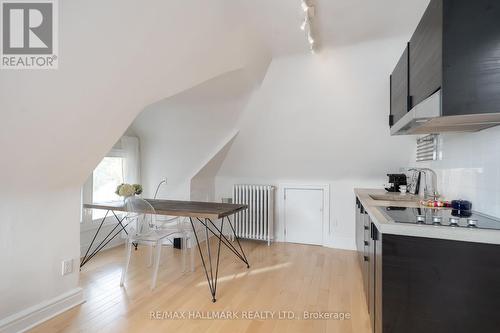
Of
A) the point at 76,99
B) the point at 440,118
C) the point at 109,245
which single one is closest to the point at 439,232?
the point at 440,118

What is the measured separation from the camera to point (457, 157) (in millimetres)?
2004

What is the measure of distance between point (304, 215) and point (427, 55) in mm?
2899

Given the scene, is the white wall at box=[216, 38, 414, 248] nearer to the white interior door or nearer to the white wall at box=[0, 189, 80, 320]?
the white interior door

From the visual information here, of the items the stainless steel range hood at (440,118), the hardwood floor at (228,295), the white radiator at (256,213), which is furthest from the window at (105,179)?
the stainless steel range hood at (440,118)

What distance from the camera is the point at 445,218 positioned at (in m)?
1.48

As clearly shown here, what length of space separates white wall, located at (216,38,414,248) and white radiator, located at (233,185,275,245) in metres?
0.28

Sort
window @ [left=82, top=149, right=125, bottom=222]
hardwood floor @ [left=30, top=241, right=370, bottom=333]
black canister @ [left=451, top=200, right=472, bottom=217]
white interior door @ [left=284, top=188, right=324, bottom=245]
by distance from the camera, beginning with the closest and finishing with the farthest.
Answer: black canister @ [left=451, top=200, right=472, bottom=217] < hardwood floor @ [left=30, top=241, right=370, bottom=333] < window @ [left=82, top=149, right=125, bottom=222] < white interior door @ [left=284, top=188, right=324, bottom=245]

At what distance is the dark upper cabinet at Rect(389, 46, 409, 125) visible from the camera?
2.01 metres

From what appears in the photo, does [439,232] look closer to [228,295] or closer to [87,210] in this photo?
[228,295]

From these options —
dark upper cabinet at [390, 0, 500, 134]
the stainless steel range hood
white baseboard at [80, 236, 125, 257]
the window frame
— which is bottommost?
white baseboard at [80, 236, 125, 257]

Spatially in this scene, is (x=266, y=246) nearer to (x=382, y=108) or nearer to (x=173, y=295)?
(x=173, y=295)

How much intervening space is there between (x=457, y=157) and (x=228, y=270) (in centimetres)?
244

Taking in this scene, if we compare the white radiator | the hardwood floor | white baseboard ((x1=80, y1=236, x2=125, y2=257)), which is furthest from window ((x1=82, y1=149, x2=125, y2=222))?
the white radiator

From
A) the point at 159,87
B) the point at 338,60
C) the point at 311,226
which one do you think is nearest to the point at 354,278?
the point at 311,226
